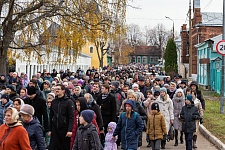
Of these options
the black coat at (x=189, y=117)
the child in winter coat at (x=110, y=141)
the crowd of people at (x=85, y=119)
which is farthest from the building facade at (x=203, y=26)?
the child in winter coat at (x=110, y=141)

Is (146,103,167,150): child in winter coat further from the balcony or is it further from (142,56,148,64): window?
(142,56,148,64): window

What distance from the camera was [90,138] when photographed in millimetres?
7699

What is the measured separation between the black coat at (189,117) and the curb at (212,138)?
1.06m

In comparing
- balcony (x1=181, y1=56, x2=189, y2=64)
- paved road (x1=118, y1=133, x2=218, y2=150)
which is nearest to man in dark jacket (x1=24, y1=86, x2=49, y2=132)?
paved road (x1=118, y1=133, x2=218, y2=150)

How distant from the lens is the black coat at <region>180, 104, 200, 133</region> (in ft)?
39.5

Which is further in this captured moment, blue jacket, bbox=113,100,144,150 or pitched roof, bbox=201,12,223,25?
pitched roof, bbox=201,12,223,25

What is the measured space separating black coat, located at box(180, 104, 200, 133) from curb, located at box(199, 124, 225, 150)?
1.06 metres

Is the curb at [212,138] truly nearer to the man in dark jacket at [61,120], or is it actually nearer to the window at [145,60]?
the man in dark jacket at [61,120]

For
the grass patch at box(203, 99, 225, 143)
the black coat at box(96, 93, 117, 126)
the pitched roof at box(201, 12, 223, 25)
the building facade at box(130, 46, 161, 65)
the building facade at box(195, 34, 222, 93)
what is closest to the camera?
the black coat at box(96, 93, 117, 126)

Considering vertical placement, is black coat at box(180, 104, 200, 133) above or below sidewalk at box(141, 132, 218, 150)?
above

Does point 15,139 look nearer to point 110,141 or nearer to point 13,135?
point 13,135

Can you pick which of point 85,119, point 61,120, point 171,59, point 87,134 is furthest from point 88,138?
point 171,59

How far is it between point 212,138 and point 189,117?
2267 millimetres

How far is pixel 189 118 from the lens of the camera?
39.7 feet
